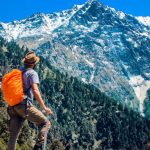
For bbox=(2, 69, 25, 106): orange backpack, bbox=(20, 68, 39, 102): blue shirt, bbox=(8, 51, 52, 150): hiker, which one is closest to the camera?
bbox=(2, 69, 25, 106): orange backpack

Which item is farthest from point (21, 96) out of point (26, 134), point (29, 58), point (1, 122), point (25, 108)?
point (26, 134)

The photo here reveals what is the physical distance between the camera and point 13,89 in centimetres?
1575

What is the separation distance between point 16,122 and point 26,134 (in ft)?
348

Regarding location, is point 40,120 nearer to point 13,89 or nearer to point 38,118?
point 38,118

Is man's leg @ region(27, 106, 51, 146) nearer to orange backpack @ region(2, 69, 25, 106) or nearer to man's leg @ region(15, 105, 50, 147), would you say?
man's leg @ region(15, 105, 50, 147)

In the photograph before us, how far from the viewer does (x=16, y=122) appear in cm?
1641

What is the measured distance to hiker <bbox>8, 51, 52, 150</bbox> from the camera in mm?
15852

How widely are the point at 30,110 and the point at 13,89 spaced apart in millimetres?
878

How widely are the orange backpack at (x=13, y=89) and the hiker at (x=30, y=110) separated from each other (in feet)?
0.64

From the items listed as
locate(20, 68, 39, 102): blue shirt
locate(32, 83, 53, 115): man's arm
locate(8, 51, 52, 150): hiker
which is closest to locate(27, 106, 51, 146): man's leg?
locate(8, 51, 52, 150): hiker

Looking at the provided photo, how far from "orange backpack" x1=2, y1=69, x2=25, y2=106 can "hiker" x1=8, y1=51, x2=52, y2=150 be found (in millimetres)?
194

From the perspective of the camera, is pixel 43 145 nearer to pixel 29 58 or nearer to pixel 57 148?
pixel 29 58

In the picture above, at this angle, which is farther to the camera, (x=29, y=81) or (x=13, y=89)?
(x=29, y=81)

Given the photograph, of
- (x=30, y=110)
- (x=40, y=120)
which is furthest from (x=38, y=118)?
(x=30, y=110)
